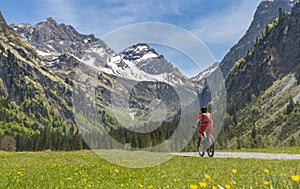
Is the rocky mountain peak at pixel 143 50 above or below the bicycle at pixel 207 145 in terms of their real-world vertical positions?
above

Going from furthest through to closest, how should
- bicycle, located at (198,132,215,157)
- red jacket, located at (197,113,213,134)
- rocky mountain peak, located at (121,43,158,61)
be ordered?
1. bicycle, located at (198,132,215,157)
2. red jacket, located at (197,113,213,134)
3. rocky mountain peak, located at (121,43,158,61)

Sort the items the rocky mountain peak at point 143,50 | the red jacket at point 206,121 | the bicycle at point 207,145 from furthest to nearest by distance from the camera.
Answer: the bicycle at point 207,145 → the red jacket at point 206,121 → the rocky mountain peak at point 143,50

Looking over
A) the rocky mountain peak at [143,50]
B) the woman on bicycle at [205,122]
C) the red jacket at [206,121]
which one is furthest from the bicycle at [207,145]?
the rocky mountain peak at [143,50]

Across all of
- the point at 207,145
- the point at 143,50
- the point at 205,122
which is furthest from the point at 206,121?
the point at 143,50

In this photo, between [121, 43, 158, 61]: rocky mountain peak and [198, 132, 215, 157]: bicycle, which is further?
[198, 132, 215, 157]: bicycle

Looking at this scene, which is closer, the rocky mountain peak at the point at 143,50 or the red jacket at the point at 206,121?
the rocky mountain peak at the point at 143,50

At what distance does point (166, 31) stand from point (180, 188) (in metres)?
14.3

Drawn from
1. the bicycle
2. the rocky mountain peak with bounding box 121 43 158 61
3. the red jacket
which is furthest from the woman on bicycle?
the rocky mountain peak with bounding box 121 43 158 61

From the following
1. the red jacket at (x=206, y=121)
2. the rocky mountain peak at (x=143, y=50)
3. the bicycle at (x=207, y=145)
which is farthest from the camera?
the bicycle at (x=207, y=145)

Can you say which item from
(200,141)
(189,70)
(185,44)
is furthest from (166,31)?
(200,141)

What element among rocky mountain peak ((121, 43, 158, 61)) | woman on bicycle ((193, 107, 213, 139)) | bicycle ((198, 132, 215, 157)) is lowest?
bicycle ((198, 132, 215, 157))

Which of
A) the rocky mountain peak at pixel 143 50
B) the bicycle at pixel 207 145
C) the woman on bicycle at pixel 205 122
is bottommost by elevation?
the bicycle at pixel 207 145

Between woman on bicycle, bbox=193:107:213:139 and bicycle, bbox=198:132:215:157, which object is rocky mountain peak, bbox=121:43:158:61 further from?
bicycle, bbox=198:132:215:157

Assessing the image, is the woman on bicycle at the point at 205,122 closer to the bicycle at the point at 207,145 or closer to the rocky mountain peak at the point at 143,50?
the bicycle at the point at 207,145
